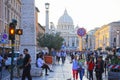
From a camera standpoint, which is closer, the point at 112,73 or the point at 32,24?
the point at 112,73

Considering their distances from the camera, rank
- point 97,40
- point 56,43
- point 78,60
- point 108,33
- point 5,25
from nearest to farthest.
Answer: point 78,60 → point 5,25 → point 56,43 → point 108,33 → point 97,40

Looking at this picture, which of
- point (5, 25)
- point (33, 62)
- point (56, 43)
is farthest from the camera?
point (56, 43)

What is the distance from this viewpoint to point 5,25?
57.5 meters

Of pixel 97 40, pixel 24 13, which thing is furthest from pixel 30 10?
pixel 97 40

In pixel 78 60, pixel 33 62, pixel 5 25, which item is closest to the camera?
pixel 78 60

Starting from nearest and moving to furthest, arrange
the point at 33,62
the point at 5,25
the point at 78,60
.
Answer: the point at 78,60, the point at 33,62, the point at 5,25

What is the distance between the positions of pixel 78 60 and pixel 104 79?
350 centimetres

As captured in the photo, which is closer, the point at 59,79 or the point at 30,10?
the point at 59,79

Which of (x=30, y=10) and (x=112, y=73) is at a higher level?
(x=30, y=10)

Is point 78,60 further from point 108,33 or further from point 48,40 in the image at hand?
point 108,33

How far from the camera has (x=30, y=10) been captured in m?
25.3

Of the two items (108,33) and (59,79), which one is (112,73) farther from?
(108,33)

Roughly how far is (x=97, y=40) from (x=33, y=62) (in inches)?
6912

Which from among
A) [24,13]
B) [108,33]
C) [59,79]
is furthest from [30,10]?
[108,33]
